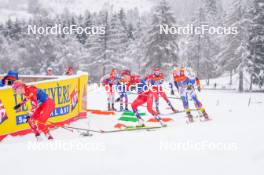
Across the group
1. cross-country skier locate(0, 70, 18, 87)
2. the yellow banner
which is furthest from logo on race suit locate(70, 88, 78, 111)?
cross-country skier locate(0, 70, 18, 87)

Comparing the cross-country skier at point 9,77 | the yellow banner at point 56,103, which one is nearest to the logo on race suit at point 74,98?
the yellow banner at point 56,103

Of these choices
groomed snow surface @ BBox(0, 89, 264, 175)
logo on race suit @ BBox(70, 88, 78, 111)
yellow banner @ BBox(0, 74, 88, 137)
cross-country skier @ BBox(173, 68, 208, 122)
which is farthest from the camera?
logo on race suit @ BBox(70, 88, 78, 111)

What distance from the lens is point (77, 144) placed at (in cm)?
565

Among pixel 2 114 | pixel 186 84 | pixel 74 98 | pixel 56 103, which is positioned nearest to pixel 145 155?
pixel 2 114

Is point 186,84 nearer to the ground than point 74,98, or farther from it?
farther from it

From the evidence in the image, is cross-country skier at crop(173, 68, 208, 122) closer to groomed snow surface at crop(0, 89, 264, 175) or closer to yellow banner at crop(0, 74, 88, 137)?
yellow banner at crop(0, 74, 88, 137)

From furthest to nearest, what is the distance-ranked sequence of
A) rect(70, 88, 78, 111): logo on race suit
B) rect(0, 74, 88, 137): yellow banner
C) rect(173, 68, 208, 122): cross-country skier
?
rect(70, 88, 78, 111): logo on race suit, rect(173, 68, 208, 122): cross-country skier, rect(0, 74, 88, 137): yellow banner

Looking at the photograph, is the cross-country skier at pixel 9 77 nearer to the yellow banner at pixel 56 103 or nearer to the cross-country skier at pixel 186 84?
the yellow banner at pixel 56 103

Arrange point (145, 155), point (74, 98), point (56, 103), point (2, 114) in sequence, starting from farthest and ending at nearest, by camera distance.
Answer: point (74, 98) → point (56, 103) → point (2, 114) → point (145, 155)

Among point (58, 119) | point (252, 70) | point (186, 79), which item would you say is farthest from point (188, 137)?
point (252, 70)

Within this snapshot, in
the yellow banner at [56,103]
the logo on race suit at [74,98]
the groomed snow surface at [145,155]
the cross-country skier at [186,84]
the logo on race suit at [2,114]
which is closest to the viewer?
the groomed snow surface at [145,155]

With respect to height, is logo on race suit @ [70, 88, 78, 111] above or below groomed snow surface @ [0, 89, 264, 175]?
above

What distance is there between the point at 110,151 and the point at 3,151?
6.07ft

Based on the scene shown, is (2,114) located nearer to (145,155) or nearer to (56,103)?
(56,103)
